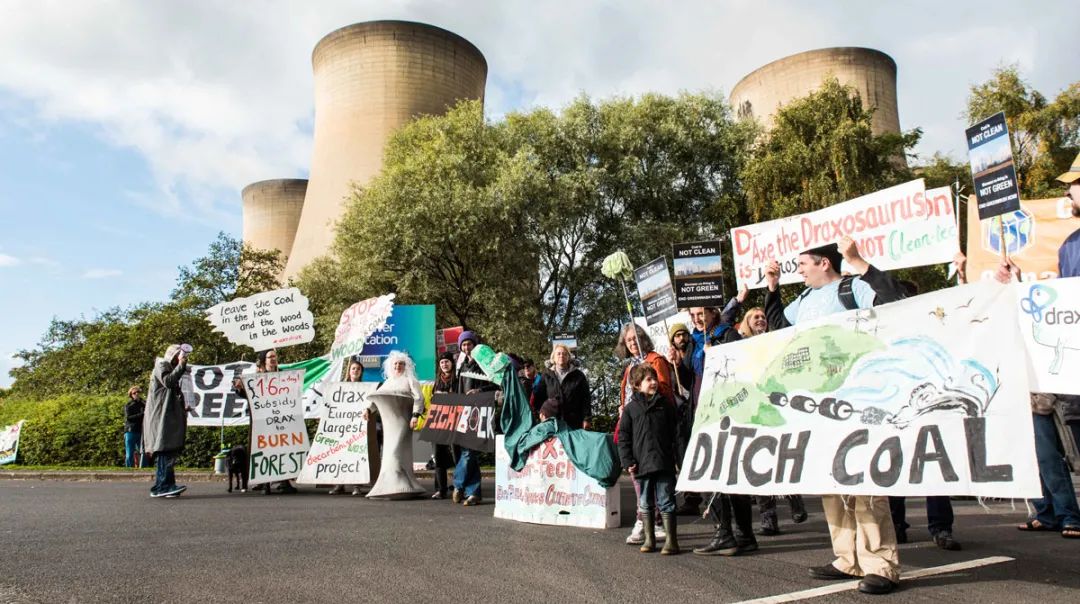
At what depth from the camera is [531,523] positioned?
21.6 feet

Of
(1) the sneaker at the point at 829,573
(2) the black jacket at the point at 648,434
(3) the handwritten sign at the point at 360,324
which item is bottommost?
(1) the sneaker at the point at 829,573

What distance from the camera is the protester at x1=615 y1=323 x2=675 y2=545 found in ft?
18.0

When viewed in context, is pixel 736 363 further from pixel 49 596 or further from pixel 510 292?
pixel 510 292

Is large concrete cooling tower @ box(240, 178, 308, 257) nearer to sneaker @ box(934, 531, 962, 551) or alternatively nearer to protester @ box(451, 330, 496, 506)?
protester @ box(451, 330, 496, 506)

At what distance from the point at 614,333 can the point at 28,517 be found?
17.9 metres

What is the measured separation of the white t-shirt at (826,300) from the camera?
4434mm

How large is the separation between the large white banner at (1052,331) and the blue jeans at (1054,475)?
2.19 ft

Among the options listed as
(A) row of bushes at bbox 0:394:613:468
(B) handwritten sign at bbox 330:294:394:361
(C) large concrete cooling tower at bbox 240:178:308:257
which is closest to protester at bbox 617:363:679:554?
(B) handwritten sign at bbox 330:294:394:361

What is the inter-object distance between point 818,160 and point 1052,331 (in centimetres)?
1643

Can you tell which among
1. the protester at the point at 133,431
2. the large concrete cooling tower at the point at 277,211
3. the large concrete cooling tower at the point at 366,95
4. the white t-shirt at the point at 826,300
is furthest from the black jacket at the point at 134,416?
the large concrete cooling tower at the point at 277,211

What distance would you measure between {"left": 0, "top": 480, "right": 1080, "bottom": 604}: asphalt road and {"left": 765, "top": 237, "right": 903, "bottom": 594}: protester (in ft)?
0.52

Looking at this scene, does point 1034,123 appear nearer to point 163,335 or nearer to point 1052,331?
point 1052,331

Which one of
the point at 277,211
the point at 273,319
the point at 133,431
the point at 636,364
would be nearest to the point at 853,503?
the point at 636,364

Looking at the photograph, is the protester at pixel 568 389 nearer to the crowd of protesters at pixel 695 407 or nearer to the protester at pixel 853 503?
the crowd of protesters at pixel 695 407
